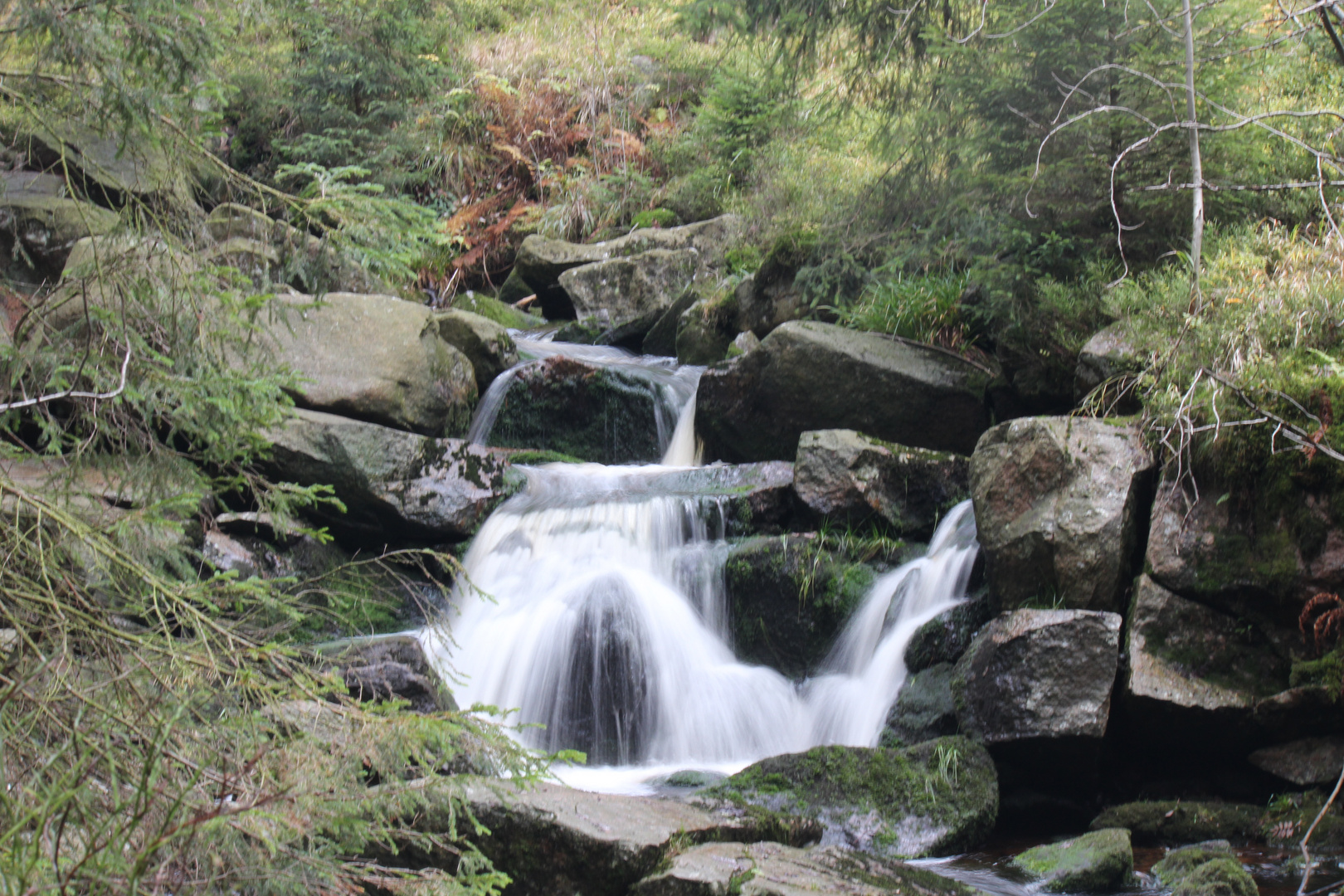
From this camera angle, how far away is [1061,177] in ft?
25.4

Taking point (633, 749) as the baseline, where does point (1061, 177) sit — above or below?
above

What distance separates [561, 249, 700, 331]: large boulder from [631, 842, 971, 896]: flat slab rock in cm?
1127

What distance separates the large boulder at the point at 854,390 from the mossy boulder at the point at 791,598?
1.78m

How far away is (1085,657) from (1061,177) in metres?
4.13

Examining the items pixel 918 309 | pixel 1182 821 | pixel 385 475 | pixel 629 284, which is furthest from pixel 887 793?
pixel 629 284

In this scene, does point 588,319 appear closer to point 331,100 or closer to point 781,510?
point 331,100

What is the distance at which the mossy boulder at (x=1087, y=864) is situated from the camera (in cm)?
435

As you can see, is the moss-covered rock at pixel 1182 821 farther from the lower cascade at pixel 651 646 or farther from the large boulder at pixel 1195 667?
the lower cascade at pixel 651 646

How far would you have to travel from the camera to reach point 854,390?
9.10m

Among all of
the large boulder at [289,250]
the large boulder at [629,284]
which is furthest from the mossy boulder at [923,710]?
the large boulder at [629,284]

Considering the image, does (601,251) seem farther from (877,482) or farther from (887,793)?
(887,793)

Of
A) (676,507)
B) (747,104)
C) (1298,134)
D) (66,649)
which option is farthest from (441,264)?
(66,649)

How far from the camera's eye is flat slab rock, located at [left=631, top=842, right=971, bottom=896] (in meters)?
3.64

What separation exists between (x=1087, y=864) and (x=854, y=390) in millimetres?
5286
